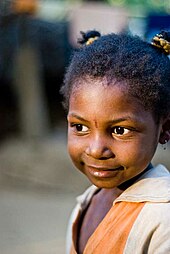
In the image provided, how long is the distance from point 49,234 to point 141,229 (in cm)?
346

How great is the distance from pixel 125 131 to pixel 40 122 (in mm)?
5256

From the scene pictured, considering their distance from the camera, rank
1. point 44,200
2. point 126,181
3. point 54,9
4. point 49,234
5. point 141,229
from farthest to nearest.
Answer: point 54,9, point 44,200, point 49,234, point 126,181, point 141,229

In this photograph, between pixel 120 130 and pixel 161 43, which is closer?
pixel 120 130

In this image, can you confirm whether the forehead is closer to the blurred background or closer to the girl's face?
the girl's face

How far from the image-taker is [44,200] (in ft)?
19.7

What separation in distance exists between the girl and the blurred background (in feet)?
9.60

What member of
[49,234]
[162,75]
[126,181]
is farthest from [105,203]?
[49,234]

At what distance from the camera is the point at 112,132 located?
5.88ft

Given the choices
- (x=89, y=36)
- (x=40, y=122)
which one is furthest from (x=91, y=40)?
(x=40, y=122)

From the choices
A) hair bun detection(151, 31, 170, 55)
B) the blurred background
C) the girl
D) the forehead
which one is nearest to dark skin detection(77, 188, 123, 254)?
the girl

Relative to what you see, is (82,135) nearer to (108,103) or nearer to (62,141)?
(108,103)

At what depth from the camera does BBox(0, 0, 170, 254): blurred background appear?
524 cm

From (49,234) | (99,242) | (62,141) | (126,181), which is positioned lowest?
(49,234)

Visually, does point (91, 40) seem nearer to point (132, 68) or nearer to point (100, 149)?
point (132, 68)
